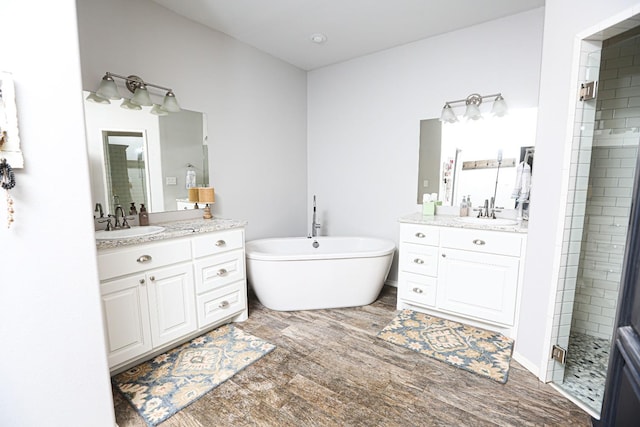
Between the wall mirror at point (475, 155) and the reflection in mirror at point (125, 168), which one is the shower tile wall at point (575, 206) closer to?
the wall mirror at point (475, 155)

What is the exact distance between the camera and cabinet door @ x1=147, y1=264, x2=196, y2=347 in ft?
6.23

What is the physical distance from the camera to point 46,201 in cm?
115

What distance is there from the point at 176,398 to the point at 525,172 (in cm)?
301

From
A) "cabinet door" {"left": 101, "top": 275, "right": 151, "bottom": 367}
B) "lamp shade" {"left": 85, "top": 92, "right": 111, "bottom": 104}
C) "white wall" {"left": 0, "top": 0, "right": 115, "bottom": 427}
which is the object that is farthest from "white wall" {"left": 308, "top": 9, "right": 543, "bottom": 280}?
"white wall" {"left": 0, "top": 0, "right": 115, "bottom": 427}

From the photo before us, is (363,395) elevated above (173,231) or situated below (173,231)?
below

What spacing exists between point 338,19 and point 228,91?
1.22m

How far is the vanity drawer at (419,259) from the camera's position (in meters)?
2.54

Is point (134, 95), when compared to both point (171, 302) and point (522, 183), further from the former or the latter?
point (522, 183)

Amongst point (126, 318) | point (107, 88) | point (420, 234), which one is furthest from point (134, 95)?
point (420, 234)

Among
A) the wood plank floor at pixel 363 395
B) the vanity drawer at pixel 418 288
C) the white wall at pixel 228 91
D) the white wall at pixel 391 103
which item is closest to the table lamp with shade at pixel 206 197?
the white wall at pixel 228 91

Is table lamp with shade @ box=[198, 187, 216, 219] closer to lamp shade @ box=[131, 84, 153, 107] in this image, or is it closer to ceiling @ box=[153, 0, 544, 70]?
lamp shade @ box=[131, 84, 153, 107]

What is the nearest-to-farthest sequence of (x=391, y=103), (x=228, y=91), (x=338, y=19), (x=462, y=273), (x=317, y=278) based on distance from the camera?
(x=462, y=273) → (x=338, y=19) → (x=317, y=278) → (x=228, y=91) → (x=391, y=103)

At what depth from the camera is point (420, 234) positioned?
102 inches

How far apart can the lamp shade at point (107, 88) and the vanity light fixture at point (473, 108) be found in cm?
277
